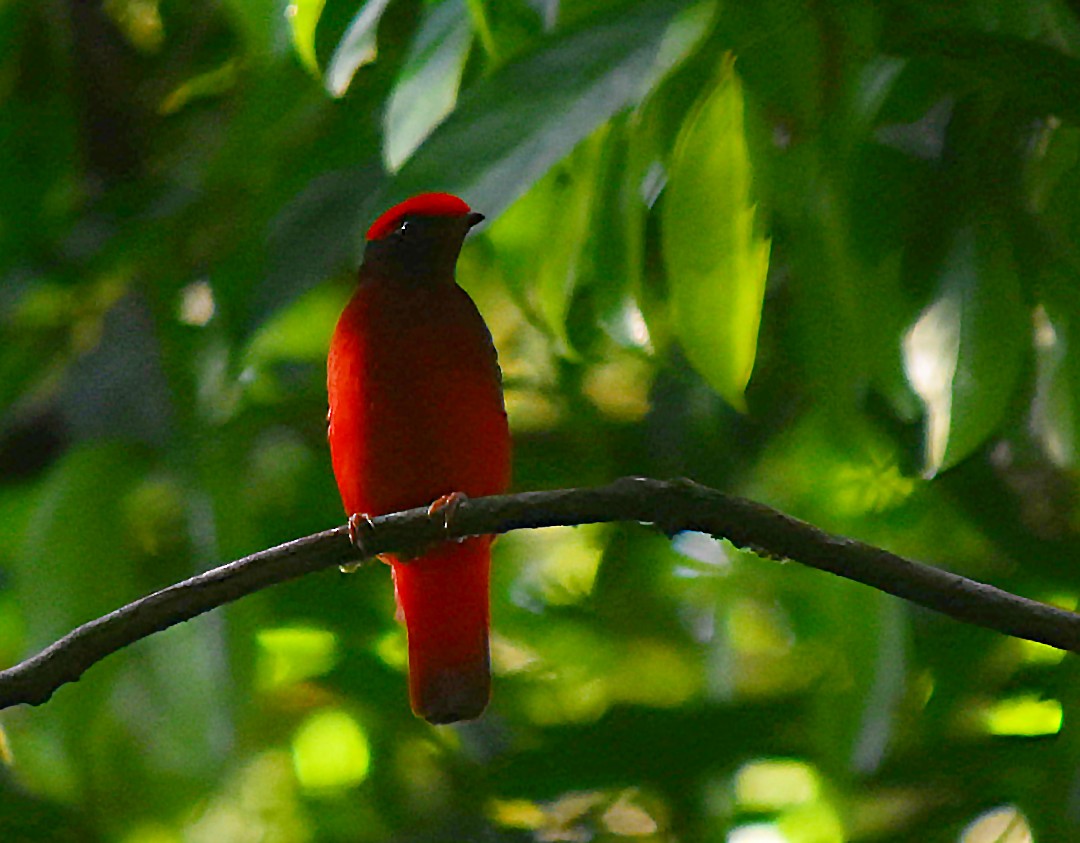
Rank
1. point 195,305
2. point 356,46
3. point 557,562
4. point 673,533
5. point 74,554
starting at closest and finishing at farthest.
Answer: point 673,533
point 356,46
point 74,554
point 195,305
point 557,562

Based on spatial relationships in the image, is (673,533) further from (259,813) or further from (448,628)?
(259,813)

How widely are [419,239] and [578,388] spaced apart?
5.46ft

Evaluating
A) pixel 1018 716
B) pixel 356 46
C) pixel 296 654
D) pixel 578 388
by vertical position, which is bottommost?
pixel 1018 716

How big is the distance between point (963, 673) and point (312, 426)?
2.08m

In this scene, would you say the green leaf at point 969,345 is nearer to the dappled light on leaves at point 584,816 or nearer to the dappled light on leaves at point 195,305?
the dappled light on leaves at point 584,816

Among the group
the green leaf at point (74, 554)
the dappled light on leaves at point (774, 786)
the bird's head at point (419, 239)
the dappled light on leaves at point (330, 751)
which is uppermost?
the bird's head at point (419, 239)

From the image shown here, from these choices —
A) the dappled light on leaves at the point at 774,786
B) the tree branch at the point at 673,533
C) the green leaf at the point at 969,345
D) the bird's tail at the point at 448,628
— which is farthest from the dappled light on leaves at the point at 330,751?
the tree branch at the point at 673,533

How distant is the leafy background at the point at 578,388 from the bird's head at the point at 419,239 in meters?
0.12

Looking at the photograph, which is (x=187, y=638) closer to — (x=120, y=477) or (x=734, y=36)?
(x=120, y=477)

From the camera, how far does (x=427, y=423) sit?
309 cm

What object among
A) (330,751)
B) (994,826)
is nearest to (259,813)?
(330,751)

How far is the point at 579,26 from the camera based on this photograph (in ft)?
8.39

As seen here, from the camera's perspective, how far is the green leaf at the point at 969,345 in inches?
101

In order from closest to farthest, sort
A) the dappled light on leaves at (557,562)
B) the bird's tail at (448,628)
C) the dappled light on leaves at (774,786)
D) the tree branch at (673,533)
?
the tree branch at (673,533)
the bird's tail at (448,628)
the dappled light on leaves at (774,786)
the dappled light on leaves at (557,562)
